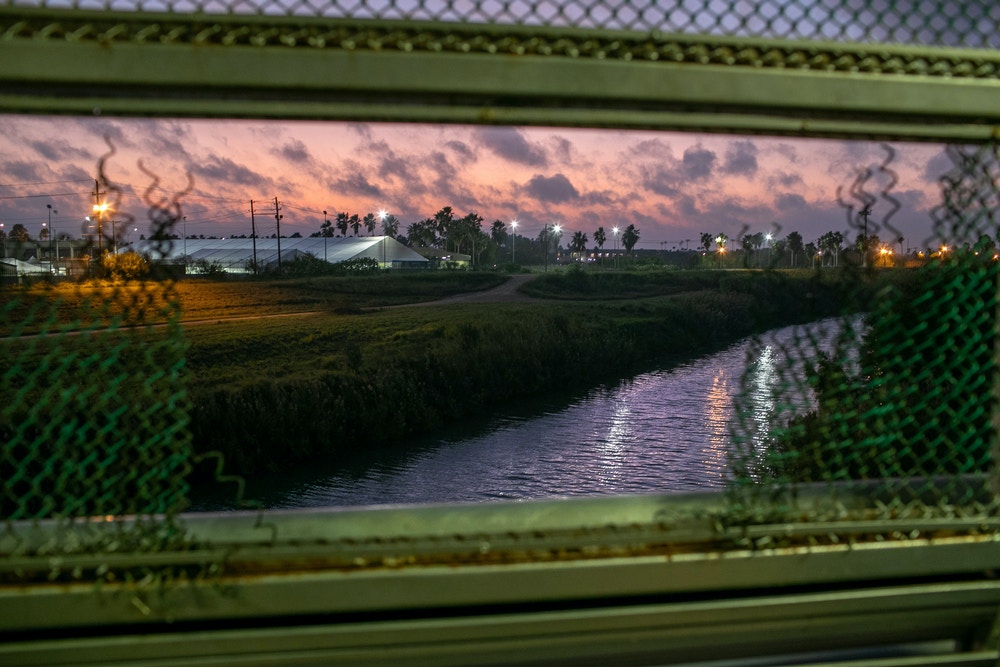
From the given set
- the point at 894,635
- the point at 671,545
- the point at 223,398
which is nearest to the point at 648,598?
the point at 671,545

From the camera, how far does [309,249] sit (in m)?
63.4

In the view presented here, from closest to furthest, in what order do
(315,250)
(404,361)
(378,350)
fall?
(404,361) < (378,350) < (315,250)

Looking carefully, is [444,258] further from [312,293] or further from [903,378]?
[903,378]

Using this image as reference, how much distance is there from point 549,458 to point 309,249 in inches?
1838

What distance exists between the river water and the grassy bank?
2.92 feet

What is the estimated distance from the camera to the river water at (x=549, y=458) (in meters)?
17.7

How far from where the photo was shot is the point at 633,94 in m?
2.17

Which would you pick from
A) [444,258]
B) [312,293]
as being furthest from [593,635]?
[444,258]

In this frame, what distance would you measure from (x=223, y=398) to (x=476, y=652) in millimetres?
18718

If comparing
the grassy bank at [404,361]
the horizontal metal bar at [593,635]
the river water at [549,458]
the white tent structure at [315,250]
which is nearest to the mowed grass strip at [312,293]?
the grassy bank at [404,361]

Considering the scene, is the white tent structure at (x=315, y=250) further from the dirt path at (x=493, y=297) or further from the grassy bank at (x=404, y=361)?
the grassy bank at (x=404, y=361)

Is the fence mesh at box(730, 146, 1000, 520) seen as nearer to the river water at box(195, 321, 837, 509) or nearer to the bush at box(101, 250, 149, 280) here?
the bush at box(101, 250, 149, 280)

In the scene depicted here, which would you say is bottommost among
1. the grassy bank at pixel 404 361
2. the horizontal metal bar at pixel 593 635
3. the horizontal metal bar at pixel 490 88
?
the grassy bank at pixel 404 361

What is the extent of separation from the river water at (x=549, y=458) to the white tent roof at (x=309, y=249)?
3758 centimetres
